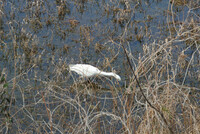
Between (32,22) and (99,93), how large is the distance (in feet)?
6.74

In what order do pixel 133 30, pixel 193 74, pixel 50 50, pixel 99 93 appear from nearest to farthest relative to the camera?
1. pixel 99 93
2. pixel 193 74
3. pixel 50 50
4. pixel 133 30

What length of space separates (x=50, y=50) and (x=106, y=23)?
1204 millimetres

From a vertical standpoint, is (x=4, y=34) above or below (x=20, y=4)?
below

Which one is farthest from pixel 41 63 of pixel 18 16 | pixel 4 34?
pixel 18 16

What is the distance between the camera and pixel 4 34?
17.1 feet

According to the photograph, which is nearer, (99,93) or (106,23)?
(99,93)

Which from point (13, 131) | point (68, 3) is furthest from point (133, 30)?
point (13, 131)

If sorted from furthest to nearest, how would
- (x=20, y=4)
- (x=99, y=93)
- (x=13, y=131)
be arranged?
(x=20, y=4) → (x=99, y=93) → (x=13, y=131)

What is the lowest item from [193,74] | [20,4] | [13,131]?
[13,131]

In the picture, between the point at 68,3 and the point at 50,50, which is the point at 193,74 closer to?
the point at 50,50

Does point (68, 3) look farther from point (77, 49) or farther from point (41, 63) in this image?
point (41, 63)

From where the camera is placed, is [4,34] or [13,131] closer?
[13,131]

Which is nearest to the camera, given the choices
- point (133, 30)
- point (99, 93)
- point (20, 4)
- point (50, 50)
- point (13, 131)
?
point (13, 131)

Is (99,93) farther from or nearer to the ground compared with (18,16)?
nearer to the ground
